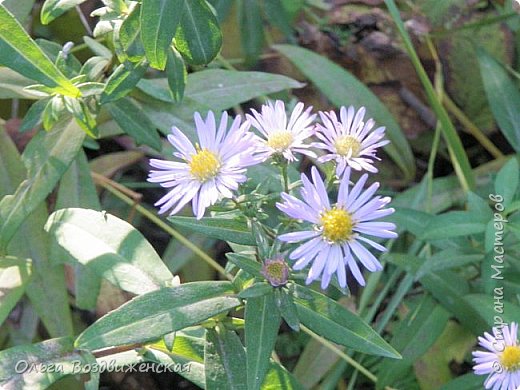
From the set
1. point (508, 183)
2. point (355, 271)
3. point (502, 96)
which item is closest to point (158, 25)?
point (355, 271)

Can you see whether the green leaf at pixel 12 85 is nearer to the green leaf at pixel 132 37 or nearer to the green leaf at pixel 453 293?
the green leaf at pixel 132 37

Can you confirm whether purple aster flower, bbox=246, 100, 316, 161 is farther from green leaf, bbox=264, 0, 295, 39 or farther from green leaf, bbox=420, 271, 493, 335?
green leaf, bbox=264, 0, 295, 39

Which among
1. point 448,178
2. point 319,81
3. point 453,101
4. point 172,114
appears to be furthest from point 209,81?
point 453,101

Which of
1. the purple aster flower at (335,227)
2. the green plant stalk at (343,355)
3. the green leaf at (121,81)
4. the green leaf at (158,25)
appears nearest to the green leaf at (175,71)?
the green leaf at (121,81)

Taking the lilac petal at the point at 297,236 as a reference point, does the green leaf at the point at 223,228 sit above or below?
below

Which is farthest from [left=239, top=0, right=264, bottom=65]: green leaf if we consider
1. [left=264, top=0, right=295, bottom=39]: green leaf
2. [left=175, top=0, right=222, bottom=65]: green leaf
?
[left=175, top=0, right=222, bottom=65]: green leaf

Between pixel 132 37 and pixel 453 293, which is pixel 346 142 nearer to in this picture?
pixel 132 37

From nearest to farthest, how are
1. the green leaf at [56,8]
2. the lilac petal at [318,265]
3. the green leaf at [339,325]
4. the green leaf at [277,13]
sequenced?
the lilac petal at [318,265], the green leaf at [339,325], the green leaf at [56,8], the green leaf at [277,13]
